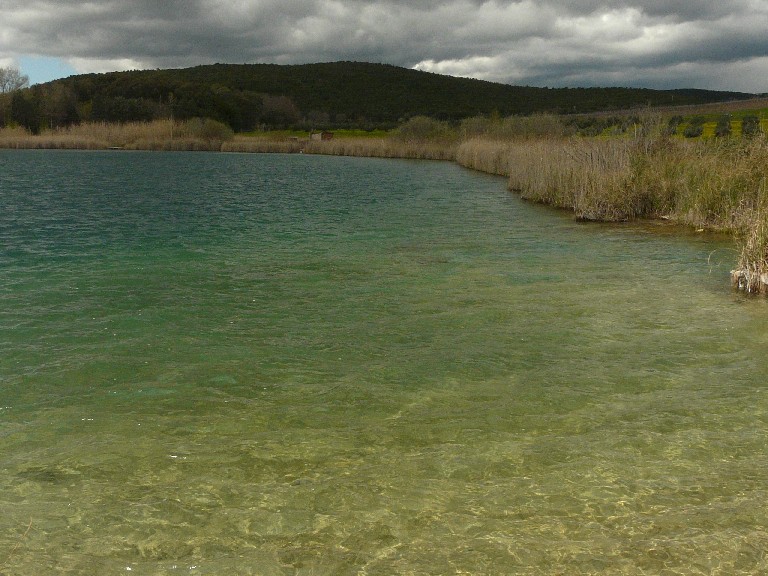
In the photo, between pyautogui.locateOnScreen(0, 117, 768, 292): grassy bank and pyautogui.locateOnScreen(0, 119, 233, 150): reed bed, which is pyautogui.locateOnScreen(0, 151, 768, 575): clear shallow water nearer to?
pyautogui.locateOnScreen(0, 117, 768, 292): grassy bank

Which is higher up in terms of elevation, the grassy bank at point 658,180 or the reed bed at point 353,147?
the reed bed at point 353,147

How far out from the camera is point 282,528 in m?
3.68

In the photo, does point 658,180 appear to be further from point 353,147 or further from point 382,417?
point 353,147

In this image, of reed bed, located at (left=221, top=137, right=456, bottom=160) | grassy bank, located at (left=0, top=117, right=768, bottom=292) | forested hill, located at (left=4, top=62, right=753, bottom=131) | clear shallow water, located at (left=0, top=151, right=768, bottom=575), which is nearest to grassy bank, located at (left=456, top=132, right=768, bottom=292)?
grassy bank, located at (left=0, top=117, right=768, bottom=292)

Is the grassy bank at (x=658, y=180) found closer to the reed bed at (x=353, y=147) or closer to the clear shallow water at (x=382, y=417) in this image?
the clear shallow water at (x=382, y=417)

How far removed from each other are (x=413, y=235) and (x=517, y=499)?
1086 cm

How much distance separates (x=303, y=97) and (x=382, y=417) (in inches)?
4215

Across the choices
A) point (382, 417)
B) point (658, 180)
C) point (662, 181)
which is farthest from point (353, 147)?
point (382, 417)

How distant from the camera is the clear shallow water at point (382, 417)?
140 inches

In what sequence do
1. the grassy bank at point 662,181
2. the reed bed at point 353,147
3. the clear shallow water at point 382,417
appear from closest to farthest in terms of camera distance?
the clear shallow water at point 382,417
the grassy bank at point 662,181
the reed bed at point 353,147

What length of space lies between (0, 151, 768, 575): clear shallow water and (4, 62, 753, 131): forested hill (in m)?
67.5

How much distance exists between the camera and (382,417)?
5.12 meters

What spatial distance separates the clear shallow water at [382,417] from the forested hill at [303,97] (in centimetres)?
6754

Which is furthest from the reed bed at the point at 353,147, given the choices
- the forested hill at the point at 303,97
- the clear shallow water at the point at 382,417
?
the clear shallow water at the point at 382,417
